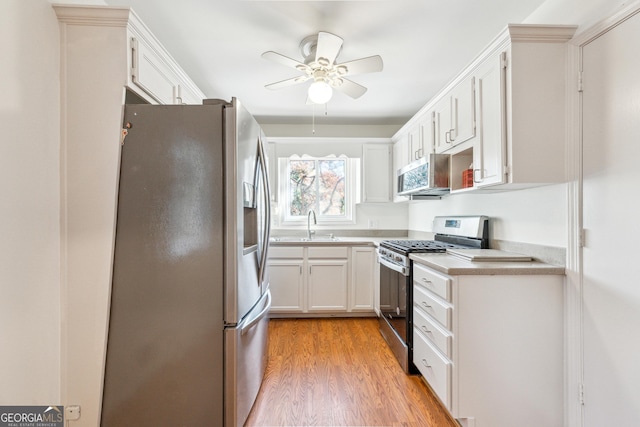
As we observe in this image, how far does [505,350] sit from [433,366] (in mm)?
417

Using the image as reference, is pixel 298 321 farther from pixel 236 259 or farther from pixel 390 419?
pixel 236 259

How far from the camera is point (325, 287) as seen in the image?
10.6 feet

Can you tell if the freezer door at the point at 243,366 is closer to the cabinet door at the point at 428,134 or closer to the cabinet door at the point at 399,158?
the cabinet door at the point at 428,134

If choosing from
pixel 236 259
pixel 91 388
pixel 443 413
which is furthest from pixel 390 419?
pixel 91 388

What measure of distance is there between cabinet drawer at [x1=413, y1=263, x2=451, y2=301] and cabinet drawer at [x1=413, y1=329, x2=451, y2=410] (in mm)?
350

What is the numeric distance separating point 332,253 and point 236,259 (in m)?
1.90

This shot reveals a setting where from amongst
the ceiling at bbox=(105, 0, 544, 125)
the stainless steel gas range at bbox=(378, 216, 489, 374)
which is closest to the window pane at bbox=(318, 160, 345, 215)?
the ceiling at bbox=(105, 0, 544, 125)

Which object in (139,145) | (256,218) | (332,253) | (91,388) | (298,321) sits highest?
(139,145)

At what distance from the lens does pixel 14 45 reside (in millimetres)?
1227

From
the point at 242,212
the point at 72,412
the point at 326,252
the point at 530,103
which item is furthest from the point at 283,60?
the point at 72,412

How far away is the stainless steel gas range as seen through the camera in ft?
6.93

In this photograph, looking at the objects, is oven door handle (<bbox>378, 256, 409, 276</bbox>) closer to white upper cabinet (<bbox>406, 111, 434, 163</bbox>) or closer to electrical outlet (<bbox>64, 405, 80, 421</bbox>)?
white upper cabinet (<bbox>406, 111, 434, 163</bbox>)

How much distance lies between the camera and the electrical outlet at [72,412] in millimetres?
1436

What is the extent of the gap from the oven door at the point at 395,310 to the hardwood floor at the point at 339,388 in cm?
11
